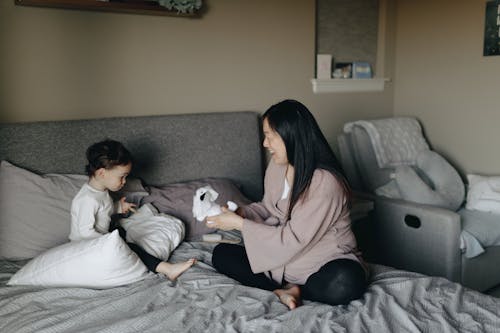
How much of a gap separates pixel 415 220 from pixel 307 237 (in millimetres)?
1363

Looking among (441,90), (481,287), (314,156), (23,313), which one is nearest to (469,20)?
(441,90)

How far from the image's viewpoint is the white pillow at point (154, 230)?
2215 mm

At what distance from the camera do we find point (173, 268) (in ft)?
6.69

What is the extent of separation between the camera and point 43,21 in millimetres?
2436

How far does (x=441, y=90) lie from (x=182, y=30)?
2.17 m

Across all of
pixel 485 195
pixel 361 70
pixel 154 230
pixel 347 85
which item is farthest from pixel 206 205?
pixel 361 70

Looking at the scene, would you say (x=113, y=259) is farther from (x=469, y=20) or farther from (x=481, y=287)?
(x=469, y=20)

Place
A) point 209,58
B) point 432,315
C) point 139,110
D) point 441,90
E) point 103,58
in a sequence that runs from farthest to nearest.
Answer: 1. point 441,90
2. point 209,58
3. point 139,110
4. point 103,58
5. point 432,315

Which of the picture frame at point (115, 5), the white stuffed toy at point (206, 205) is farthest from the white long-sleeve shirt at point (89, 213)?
the picture frame at point (115, 5)

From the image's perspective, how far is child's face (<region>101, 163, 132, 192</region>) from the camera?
7.20 feet

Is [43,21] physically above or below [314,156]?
above

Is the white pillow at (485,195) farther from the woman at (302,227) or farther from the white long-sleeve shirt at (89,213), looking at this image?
the white long-sleeve shirt at (89,213)

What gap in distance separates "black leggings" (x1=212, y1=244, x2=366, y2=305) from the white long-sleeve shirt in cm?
54

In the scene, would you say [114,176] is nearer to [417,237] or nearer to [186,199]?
[186,199]
